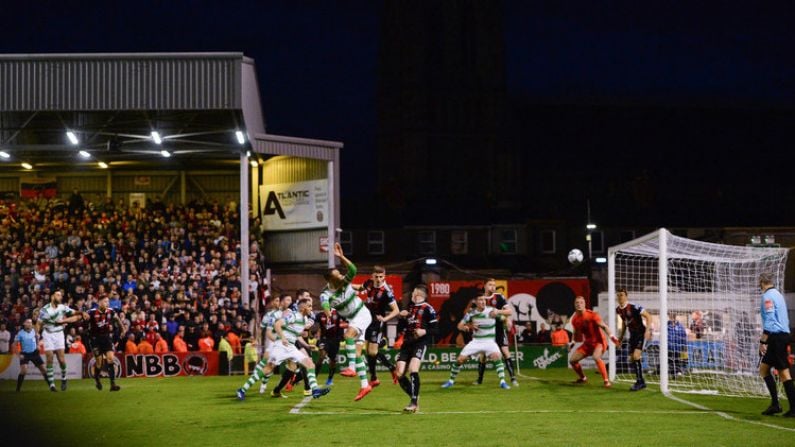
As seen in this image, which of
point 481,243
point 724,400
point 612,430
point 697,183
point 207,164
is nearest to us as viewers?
point 612,430

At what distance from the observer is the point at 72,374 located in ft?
101

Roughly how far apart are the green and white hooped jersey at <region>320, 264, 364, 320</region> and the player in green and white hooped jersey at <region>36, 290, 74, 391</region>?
950 cm

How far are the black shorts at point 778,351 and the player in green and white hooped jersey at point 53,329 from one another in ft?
52.3

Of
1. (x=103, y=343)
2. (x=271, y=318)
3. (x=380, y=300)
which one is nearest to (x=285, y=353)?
(x=380, y=300)

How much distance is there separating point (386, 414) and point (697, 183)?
9647 centimetres

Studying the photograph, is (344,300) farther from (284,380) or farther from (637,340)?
(637,340)

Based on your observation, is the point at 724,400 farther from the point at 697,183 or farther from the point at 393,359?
the point at 697,183

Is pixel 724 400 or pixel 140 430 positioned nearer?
pixel 140 430

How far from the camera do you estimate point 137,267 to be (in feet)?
130

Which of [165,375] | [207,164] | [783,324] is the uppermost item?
[207,164]

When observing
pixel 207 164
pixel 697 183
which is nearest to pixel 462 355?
pixel 207 164

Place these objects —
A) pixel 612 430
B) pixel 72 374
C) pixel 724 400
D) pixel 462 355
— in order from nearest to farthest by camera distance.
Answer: pixel 612 430
pixel 724 400
pixel 462 355
pixel 72 374

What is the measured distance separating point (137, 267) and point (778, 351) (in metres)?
27.9

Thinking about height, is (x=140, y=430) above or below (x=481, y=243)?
below
